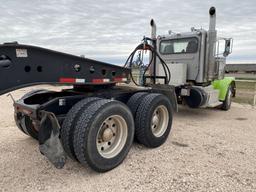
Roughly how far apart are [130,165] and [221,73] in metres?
5.29

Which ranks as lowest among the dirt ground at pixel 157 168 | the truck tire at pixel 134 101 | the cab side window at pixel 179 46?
the dirt ground at pixel 157 168

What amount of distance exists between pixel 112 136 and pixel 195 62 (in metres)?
4.02

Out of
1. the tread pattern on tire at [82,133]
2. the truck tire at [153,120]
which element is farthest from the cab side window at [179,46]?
the tread pattern on tire at [82,133]

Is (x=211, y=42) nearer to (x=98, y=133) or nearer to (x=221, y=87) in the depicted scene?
(x=221, y=87)

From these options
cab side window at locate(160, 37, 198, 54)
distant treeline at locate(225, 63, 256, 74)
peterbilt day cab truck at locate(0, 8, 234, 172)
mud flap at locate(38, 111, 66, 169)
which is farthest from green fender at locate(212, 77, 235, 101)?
distant treeline at locate(225, 63, 256, 74)

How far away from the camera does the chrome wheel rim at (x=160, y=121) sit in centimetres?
394

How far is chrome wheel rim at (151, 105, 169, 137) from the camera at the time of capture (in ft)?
12.9

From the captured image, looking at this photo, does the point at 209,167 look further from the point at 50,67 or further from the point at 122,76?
the point at 50,67

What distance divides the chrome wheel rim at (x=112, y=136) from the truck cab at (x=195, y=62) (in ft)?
10.8

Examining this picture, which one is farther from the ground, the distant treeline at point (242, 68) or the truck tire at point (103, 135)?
the distant treeline at point (242, 68)

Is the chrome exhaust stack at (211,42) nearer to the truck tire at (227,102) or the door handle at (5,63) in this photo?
the truck tire at (227,102)

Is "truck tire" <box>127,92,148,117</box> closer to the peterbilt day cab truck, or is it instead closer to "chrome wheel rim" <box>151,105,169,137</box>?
the peterbilt day cab truck

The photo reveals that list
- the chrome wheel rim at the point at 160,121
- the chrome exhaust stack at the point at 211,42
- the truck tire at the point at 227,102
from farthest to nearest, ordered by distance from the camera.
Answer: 1. the truck tire at the point at 227,102
2. the chrome exhaust stack at the point at 211,42
3. the chrome wheel rim at the point at 160,121

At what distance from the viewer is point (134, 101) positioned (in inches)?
148
